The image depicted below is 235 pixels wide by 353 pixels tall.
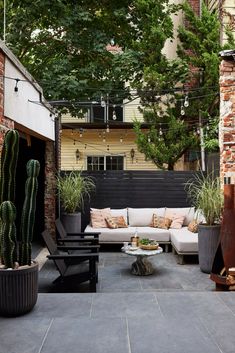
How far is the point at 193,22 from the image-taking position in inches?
412

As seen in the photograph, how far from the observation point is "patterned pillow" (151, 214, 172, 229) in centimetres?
789

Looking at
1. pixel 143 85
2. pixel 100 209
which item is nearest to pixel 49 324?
pixel 100 209

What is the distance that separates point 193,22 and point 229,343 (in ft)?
31.4

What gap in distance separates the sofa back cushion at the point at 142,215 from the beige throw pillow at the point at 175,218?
0.22 m

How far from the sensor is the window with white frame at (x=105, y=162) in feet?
45.1

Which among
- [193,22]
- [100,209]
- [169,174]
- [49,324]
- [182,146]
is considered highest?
[193,22]

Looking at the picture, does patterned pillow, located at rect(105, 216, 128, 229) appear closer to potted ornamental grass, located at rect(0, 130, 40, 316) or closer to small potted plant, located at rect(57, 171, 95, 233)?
small potted plant, located at rect(57, 171, 95, 233)

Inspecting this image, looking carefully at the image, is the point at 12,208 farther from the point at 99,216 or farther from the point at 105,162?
the point at 105,162

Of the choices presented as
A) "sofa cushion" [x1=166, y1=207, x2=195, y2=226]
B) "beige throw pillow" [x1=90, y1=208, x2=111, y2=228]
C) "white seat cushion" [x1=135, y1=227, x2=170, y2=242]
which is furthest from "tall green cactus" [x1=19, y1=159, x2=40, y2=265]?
"sofa cushion" [x1=166, y1=207, x2=195, y2=226]

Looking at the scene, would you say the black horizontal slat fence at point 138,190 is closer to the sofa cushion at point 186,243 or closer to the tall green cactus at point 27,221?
the sofa cushion at point 186,243

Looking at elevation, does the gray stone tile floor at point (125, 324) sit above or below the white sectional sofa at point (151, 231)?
below

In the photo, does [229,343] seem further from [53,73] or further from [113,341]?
[53,73]

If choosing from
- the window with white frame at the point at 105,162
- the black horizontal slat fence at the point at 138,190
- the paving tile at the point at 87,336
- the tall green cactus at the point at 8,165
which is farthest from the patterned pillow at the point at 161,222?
the window with white frame at the point at 105,162

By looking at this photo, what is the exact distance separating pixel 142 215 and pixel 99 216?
3.16 ft
